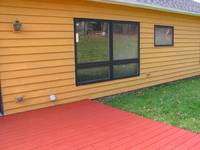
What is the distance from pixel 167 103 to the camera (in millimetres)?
5922

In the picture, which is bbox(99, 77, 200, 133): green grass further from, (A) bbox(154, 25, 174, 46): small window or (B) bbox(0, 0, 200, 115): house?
(A) bbox(154, 25, 174, 46): small window

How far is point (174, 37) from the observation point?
8.76m

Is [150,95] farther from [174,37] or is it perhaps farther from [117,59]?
[174,37]

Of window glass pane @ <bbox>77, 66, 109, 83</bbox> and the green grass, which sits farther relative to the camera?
window glass pane @ <bbox>77, 66, 109, 83</bbox>

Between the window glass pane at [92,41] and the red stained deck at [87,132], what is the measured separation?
55.8 inches

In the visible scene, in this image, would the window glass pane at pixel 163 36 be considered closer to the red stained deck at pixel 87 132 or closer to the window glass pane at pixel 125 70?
the window glass pane at pixel 125 70

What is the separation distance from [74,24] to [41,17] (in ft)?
2.66

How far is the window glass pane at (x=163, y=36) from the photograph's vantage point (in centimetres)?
806

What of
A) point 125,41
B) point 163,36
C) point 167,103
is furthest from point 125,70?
point 163,36

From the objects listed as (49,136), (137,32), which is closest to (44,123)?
(49,136)

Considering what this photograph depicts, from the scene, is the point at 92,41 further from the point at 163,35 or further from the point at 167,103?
the point at 163,35

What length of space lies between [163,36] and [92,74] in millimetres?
3270

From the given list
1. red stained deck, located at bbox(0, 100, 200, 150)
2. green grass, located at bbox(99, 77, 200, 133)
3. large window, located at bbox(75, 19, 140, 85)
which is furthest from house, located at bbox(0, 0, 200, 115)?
red stained deck, located at bbox(0, 100, 200, 150)

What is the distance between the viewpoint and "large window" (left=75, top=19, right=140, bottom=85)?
5938 mm
